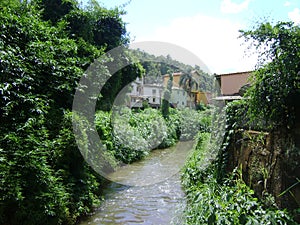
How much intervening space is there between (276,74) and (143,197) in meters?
3.88

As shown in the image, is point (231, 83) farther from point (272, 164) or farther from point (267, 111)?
point (272, 164)

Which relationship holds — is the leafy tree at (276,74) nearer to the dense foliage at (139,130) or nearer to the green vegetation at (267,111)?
the green vegetation at (267,111)

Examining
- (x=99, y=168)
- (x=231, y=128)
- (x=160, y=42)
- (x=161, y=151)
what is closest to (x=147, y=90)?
(x=161, y=151)

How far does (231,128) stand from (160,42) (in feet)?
16.7

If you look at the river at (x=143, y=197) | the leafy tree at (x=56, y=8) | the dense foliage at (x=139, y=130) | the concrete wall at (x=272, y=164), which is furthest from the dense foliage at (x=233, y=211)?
the leafy tree at (x=56, y=8)

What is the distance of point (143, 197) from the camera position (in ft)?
18.1

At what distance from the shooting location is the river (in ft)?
14.0

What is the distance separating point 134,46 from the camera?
1099 cm

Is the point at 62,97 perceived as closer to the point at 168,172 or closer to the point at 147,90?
the point at 168,172

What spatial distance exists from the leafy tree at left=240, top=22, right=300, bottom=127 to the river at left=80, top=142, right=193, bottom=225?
2.01 m

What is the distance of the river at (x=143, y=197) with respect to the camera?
425 centimetres

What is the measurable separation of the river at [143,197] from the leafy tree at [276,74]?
2.01m

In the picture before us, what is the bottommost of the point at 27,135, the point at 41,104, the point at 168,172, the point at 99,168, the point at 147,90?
the point at 168,172

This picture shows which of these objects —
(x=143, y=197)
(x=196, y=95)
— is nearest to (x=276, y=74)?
(x=143, y=197)
